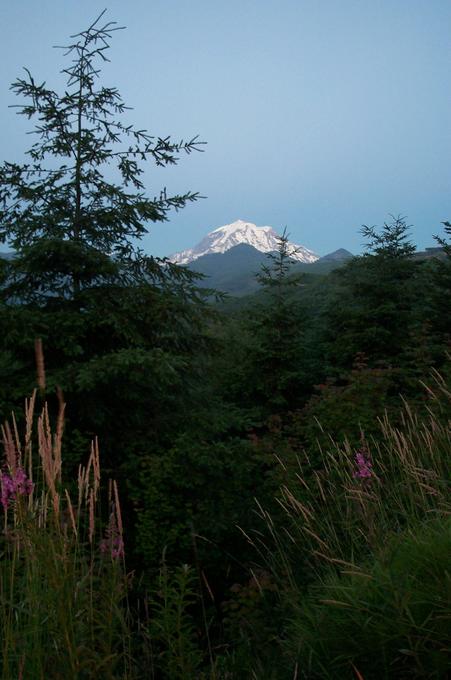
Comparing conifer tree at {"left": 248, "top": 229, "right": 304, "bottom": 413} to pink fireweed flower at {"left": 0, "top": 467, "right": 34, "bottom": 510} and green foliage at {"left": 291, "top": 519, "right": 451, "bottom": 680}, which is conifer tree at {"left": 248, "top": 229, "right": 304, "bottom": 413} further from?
pink fireweed flower at {"left": 0, "top": 467, "right": 34, "bottom": 510}

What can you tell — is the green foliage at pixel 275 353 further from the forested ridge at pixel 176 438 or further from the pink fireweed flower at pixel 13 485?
the pink fireweed flower at pixel 13 485

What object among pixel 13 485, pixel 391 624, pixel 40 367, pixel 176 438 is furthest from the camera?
pixel 176 438

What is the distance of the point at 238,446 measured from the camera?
22.0 feet

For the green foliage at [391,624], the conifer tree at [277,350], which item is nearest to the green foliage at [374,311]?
the conifer tree at [277,350]

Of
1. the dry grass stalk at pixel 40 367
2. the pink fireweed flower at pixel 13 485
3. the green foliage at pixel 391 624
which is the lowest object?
the green foliage at pixel 391 624

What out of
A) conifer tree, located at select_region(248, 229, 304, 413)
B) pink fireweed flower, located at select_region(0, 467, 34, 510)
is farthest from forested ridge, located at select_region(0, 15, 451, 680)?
conifer tree, located at select_region(248, 229, 304, 413)

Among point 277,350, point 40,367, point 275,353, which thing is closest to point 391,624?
point 40,367

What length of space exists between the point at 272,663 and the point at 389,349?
431 inches

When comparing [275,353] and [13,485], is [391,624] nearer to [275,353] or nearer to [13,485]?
[13,485]

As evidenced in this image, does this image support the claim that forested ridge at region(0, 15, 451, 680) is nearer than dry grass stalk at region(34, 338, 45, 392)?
No

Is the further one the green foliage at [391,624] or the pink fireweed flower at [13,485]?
the pink fireweed flower at [13,485]

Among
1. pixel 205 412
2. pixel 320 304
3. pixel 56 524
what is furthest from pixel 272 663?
pixel 320 304

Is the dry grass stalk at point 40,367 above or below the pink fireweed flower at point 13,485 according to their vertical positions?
above

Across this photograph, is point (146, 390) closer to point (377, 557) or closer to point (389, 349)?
point (377, 557)
